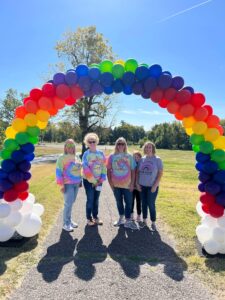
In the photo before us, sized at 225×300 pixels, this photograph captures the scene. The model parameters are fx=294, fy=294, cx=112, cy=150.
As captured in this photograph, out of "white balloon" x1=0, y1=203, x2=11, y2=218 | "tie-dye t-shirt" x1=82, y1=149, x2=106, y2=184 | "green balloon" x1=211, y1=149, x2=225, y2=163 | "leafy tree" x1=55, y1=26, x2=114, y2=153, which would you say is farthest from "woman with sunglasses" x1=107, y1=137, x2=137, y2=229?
"leafy tree" x1=55, y1=26, x2=114, y2=153

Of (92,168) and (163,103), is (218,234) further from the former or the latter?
(92,168)

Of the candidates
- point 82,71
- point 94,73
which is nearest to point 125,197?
point 94,73

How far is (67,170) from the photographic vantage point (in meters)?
6.04

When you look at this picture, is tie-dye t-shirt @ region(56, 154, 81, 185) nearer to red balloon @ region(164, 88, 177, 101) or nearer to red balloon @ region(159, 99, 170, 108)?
red balloon @ region(159, 99, 170, 108)

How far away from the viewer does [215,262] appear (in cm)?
470

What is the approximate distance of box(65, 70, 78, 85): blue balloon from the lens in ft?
18.6

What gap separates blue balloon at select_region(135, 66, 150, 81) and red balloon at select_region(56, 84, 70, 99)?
138 cm

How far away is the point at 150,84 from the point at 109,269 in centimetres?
336

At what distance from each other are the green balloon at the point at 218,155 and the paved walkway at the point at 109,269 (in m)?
1.78

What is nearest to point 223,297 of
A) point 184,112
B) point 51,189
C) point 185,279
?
point 185,279

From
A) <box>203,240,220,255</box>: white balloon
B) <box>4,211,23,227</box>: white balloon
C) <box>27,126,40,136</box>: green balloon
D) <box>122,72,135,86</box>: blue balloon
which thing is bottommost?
<box>203,240,220,255</box>: white balloon

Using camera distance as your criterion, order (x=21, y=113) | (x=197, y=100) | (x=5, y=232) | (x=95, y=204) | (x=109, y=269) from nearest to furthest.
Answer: (x=109, y=269)
(x=5, y=232)
(x=197, y=100)
(x=21, y=113)
(x=95, y=204)

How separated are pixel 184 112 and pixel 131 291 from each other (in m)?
3.28

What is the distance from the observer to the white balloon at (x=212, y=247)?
4.93 metres
